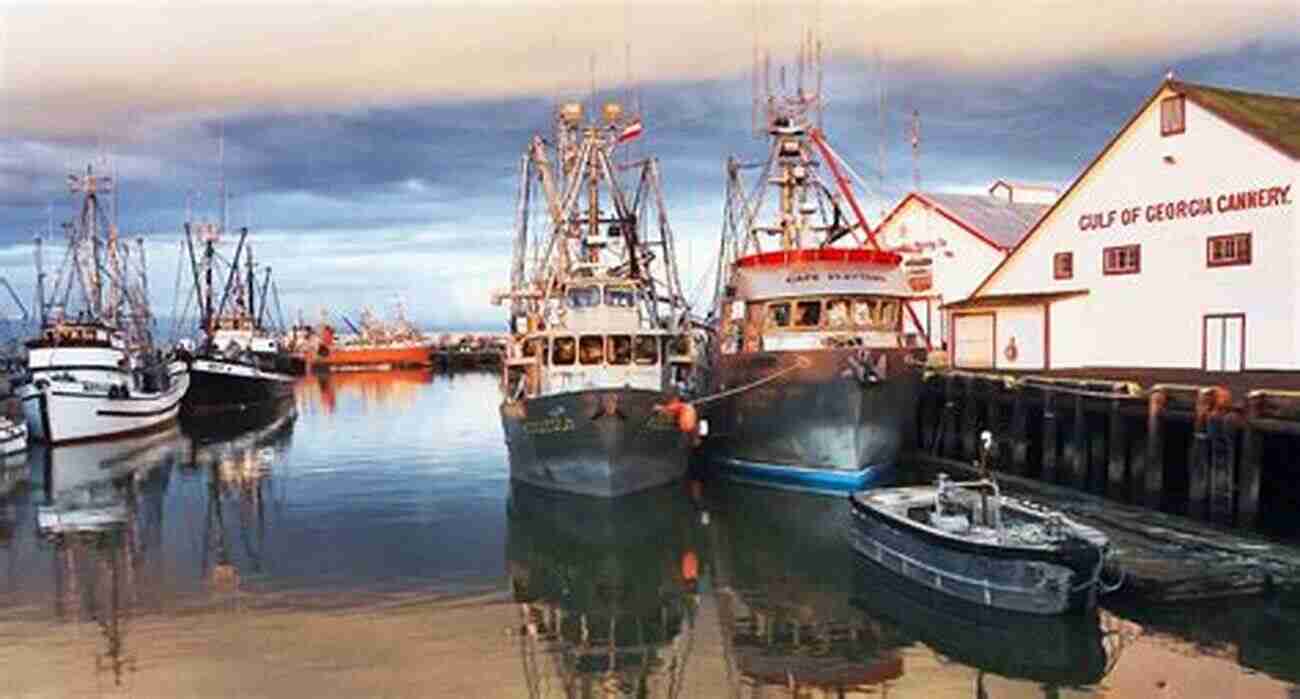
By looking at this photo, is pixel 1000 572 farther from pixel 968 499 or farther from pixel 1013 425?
pixel 1013 425

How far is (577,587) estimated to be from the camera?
2617 cm

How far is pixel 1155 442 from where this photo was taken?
93.8 feet

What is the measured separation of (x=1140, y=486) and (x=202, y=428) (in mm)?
51791

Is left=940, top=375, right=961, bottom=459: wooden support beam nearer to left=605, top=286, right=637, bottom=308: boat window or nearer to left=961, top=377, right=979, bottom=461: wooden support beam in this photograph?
left=961, top=377, right=979, bottom=461: wooden support beam

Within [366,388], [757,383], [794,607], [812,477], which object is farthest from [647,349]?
[366,388]

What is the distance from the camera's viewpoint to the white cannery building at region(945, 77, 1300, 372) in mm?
34688

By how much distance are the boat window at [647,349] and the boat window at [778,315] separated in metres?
3.70

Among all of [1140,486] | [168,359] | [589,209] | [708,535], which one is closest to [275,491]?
[589,209]

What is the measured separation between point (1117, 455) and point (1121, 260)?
12.0 m

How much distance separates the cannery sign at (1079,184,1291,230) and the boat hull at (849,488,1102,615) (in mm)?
17908

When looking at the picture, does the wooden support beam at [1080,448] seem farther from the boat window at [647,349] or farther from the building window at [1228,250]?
the boat window at [647,349]

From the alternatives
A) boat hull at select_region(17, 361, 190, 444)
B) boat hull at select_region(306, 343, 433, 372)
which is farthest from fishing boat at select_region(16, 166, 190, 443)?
boat hull at select_region(306, 343, 433, 372)

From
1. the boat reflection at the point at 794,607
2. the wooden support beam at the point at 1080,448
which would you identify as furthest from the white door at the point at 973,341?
the wooden support beam at the point at 1080,448

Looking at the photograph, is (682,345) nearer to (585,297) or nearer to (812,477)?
(585,297)
